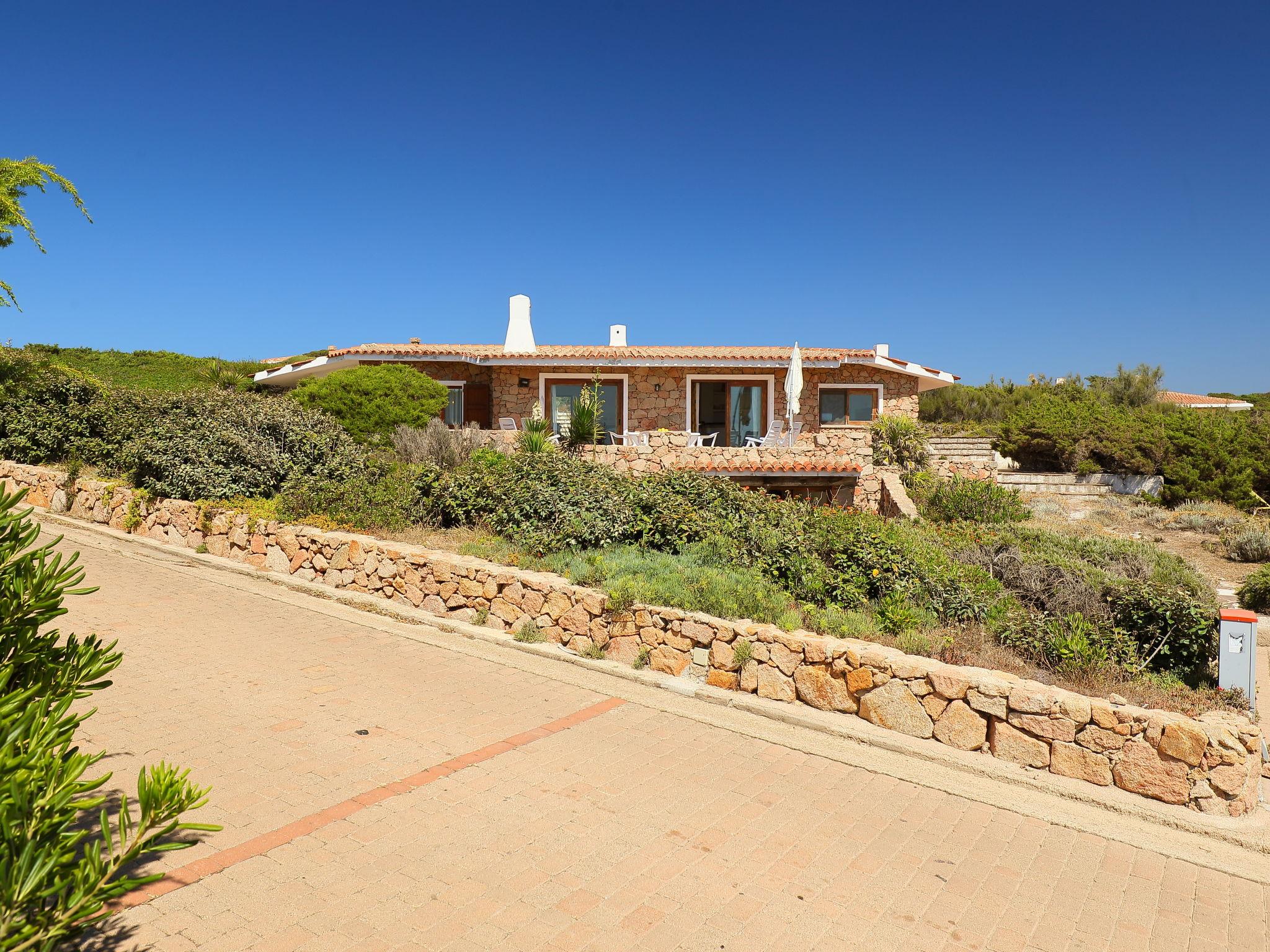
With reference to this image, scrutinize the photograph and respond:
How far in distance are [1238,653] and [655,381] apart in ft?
50.9

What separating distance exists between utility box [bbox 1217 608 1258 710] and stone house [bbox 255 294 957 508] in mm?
12527

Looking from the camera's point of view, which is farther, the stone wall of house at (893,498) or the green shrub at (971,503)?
the stone wall of house at (893,498)

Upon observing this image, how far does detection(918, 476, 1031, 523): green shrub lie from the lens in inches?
570

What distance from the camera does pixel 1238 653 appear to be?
249 inches

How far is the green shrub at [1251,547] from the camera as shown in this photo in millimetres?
13969

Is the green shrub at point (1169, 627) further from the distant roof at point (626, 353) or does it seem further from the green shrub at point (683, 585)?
the distant roof at point (626, 353)

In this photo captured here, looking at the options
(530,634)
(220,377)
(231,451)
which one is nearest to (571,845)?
(530,634)

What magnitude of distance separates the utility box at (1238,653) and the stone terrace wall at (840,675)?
715mm

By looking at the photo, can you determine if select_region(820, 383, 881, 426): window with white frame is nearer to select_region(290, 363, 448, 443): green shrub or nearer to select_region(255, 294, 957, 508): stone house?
select_region(255, 294, 957, 508): stone house

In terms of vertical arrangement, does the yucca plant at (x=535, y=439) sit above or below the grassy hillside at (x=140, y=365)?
below

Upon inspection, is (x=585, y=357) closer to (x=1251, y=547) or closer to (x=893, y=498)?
(x=893, y=498)

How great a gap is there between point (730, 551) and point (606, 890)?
5.04 metres

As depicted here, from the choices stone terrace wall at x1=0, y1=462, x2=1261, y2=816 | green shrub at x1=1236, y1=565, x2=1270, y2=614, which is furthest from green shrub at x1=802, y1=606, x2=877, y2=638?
green shrub at x1=1236, y1=565, x2=1270, y2=614

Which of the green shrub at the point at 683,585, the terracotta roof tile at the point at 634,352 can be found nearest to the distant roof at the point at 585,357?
the terracotta roof tile at the point at 634,352
